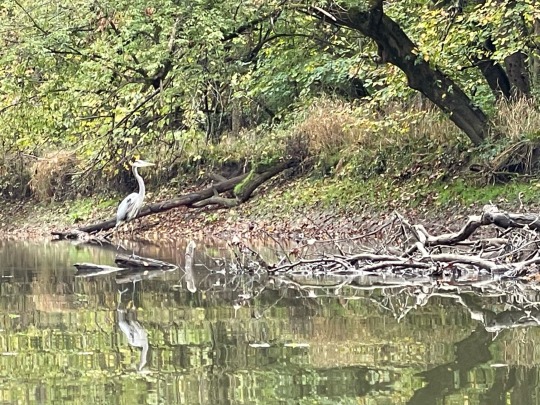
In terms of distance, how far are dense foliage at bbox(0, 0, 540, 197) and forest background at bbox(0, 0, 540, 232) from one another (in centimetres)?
4

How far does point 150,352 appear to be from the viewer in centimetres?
608

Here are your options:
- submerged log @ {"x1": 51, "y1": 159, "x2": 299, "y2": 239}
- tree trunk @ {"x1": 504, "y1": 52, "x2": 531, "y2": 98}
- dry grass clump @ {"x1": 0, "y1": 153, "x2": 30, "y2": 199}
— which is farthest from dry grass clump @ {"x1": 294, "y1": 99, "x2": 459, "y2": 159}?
dry grass clump @ {"x1": 0, "y1": 153, "x2": 30, "y2": 199}

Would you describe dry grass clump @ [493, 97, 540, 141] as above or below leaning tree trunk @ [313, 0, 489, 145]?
below

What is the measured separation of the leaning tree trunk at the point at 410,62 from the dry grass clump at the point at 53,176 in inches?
521

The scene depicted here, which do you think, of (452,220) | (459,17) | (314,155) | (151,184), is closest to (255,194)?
(314,155)

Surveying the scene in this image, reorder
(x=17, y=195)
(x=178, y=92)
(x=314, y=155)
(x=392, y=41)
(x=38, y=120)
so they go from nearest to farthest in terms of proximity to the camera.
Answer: (x=392, y=41), (x=178, y=92), (x=38, y=120), (x=314, y=155), (x=17, y=195)

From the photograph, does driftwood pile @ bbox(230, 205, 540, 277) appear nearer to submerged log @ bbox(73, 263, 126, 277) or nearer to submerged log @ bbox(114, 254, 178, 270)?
submerged log @ bbox(114, 254, 178, 270)

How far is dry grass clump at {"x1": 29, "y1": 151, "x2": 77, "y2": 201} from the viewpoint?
25578 millimetres

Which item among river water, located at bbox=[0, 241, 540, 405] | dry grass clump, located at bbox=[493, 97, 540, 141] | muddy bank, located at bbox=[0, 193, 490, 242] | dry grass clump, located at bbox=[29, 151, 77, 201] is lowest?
river water, located at bbox=[0, 241, 540, 405]

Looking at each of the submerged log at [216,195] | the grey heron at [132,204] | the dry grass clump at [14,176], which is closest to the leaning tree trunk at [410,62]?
the grey heron at [132,204]

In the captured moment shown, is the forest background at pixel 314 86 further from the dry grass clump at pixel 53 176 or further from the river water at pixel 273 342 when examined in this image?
the dry grass clump at pixel 53 176

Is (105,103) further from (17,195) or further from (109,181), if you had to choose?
(17,195)

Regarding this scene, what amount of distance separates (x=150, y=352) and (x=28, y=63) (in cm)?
1156

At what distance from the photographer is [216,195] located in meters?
20.2
